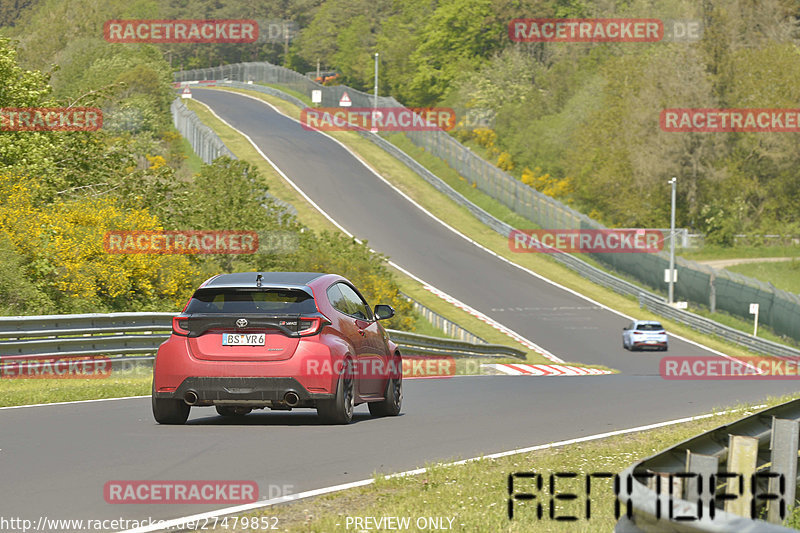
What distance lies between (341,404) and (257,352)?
3.84 feet

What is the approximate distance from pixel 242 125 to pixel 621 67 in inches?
1150

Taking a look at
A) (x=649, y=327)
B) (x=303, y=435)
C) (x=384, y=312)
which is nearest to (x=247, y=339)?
(x=303, y=435)

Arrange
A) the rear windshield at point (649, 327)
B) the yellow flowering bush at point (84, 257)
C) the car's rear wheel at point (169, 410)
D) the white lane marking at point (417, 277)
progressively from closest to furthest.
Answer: the car's rear wheel at point (169, 410)
the yellow flowering bush at point (84, 257)
the white lane marking at point (417, 277)
the rear windshield at point (649, 327)

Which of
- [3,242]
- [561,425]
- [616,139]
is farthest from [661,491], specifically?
[616,139]

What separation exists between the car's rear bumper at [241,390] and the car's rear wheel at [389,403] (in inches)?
94.7

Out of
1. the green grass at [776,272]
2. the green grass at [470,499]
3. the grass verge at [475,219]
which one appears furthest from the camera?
the green grass at [776,272]

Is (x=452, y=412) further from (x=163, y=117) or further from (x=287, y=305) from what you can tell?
(x=163, y=117)

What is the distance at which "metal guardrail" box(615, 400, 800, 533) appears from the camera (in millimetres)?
4723

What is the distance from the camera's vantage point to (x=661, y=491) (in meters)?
5.63

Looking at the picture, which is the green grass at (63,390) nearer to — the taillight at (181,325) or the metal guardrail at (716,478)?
the taillight at (181,325)

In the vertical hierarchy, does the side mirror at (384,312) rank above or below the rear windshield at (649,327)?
above

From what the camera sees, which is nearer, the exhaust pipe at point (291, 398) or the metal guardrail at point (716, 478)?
the metal guardrail at point (716, 478)

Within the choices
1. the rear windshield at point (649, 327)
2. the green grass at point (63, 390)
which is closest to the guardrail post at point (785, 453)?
the green grass at point (63, 390)

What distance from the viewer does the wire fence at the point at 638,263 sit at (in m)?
54.6
